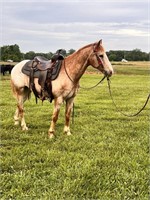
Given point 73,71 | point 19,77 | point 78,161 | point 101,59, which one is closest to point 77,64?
point 73,71

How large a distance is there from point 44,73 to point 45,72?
0.04 meters

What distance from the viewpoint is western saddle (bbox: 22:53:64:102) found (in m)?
7.45

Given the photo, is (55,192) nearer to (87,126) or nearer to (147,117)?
(87,126)

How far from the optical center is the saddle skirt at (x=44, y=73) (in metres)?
7.45

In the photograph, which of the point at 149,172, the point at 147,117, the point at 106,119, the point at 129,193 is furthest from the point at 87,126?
the point at 129,193

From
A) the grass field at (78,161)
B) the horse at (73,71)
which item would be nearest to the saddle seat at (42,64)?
the horse at (73,71)

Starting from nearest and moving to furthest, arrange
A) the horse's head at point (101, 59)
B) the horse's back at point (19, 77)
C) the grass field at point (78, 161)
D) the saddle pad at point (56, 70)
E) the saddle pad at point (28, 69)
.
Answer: the grass field at point (78, 161) < the horse's head at point (101, 59) < the saddle pad at point (56, 70) < the saddle pad at point (28, 69) < the horse's back at point (19, 77)

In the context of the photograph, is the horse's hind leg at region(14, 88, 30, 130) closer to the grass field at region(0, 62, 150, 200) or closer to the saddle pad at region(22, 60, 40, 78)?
the grass field at region(0, 62, 150, 200)

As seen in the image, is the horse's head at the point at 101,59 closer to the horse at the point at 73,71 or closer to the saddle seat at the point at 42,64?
the horse at the point at 73,71

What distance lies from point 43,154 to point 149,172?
192 centimetres

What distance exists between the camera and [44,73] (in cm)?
756

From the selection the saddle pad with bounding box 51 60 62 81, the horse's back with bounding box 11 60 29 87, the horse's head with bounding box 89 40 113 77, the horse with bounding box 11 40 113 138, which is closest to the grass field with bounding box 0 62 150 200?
the horse with bounding box 11 40 113 138

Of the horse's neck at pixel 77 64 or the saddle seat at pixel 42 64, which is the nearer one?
the horse's neck at pixel 77 64

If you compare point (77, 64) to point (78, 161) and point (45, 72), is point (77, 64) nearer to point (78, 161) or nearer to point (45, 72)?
point (45, 72)
